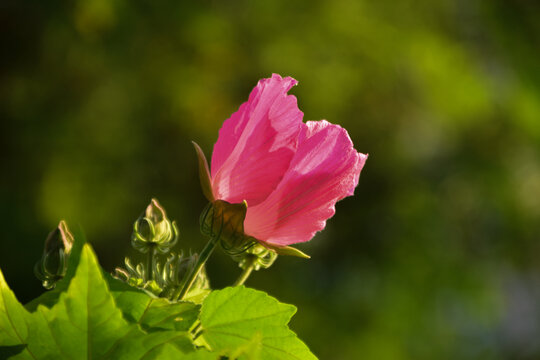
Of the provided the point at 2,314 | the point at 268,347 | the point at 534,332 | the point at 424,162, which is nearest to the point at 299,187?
the point at 268,347

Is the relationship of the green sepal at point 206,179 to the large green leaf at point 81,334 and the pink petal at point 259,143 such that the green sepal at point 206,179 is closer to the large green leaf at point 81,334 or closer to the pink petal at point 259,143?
the pink petal at point 259,143

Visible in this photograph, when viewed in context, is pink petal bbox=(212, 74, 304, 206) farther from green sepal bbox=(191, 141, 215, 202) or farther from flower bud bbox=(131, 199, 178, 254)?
flower bud bbox=(131, 199, 178, 254)

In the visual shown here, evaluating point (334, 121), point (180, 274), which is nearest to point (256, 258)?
point (180, 274)

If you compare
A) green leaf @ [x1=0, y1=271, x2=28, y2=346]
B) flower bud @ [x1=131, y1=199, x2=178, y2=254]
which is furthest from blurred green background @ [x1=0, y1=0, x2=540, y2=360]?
green leaf @ [x1=0, y1=271, x2=28, y2=346]

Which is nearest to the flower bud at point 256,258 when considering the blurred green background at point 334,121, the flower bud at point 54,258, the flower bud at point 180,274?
the flower bud at point 180,274

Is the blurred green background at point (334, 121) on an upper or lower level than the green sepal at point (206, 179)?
lower

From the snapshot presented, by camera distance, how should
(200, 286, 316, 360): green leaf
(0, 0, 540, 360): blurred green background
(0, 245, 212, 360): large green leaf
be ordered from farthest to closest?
(0, 0, 540, 360): blurred green background < (200, 286, 316, 360): green leaf < (0, 245, 212, 360): large green leaf

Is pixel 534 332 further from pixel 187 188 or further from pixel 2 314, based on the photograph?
pixel 2 314
